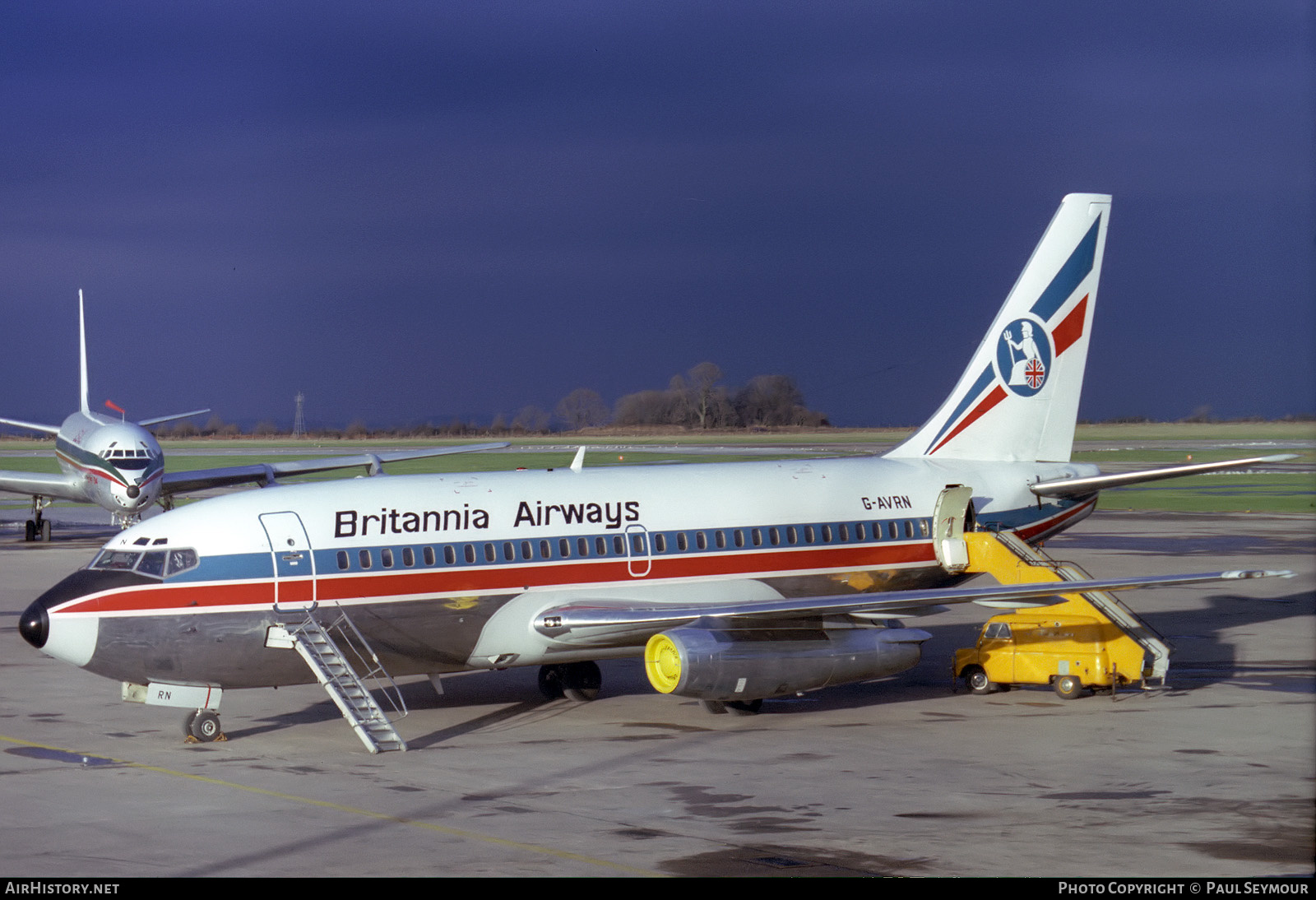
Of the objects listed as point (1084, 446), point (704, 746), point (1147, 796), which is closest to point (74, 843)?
point (704, 746)

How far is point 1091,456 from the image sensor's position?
337ft

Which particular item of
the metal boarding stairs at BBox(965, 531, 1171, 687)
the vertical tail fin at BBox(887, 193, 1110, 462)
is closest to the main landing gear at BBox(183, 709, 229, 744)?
the metal boarding stairs at BBox(965, 531, 1171, 687)

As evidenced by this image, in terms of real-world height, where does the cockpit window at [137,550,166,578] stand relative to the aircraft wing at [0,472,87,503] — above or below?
below

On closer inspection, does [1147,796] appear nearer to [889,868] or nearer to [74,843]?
[889,868]

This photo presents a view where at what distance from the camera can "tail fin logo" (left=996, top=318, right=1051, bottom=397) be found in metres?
29.3

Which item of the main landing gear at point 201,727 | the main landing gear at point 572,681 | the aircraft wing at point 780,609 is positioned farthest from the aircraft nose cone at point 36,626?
the main landing gear at point 572,681

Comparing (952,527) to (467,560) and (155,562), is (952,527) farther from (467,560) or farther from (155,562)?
(155,562)

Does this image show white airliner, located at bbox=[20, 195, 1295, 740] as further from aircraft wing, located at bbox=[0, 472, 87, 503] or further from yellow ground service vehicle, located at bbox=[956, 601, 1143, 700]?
aircraft wing, located at bbox=[0, 472, 87, 503]

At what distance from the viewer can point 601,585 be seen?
2336cm

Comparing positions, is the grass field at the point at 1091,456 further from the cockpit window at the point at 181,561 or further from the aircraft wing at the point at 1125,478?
the cockpit window at the point at 181,561

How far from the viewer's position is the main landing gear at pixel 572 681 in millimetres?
24891

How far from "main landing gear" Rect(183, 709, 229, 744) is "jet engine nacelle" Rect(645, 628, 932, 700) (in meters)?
6.41

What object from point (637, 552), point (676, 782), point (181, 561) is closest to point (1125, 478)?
point (637, 552)

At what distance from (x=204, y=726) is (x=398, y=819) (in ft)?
20.3
